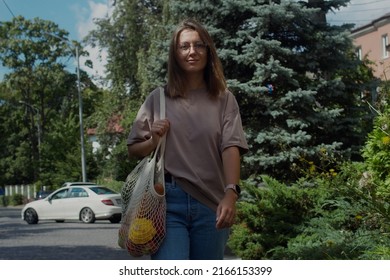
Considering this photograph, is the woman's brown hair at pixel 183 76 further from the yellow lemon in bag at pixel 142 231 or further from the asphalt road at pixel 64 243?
the asphalt road at pixel 64 243

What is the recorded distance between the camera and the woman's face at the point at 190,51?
97.1 inches

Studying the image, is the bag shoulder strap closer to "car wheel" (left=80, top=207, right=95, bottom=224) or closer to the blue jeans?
the blue jeans

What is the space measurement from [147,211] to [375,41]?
7.93 m

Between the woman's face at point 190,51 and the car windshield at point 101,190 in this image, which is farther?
the car windshield at point 101,190

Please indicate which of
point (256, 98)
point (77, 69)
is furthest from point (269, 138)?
point (77, 69)

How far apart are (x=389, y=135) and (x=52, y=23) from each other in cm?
229

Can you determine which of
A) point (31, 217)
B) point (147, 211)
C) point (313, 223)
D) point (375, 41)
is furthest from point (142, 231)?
point (31, 217)

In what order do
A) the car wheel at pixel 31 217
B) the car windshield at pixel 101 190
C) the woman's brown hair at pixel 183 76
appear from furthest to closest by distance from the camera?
the car wheel at pixel 31 217 < the car windshield at pixel 101 190 < the woman's brown hair at pixel 183 76

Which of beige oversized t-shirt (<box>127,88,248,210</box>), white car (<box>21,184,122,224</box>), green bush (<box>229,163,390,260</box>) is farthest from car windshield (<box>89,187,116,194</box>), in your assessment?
beige oversized t-shirt (<box>127,88,248,210</box>)

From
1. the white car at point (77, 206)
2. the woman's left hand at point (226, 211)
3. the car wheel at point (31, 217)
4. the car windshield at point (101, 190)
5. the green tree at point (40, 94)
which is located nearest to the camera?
the woman's left hand at point (226, 211)

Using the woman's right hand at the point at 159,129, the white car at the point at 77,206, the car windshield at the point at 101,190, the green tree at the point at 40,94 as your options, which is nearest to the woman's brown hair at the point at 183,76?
the woman's right hand at the point at 159,129

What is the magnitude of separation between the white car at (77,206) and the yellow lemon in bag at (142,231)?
5566 mm

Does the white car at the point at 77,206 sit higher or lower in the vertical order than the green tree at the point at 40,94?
lower
